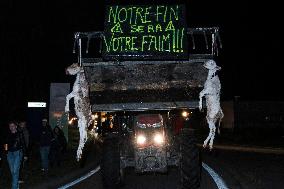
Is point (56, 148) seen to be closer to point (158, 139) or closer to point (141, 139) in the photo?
point (141, 139)

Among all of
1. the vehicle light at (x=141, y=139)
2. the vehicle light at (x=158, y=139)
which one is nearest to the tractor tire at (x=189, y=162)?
the vehicle light at (x=158, y=139)

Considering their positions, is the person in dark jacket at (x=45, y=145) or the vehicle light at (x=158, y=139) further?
the person in dark jacket at (x=45, y=145)

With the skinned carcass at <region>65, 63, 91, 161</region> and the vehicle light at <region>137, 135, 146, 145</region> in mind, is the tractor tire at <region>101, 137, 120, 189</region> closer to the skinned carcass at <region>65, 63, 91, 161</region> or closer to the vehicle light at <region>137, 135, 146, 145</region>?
the vehicle light at <region>137, 135, 146, 145</region>

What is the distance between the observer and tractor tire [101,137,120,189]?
984cm

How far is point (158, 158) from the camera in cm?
971

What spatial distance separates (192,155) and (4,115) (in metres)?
19.8

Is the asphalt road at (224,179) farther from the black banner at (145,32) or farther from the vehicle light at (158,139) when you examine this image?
the black banner at (145,32)

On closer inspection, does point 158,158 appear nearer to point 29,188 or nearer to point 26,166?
point 29,188

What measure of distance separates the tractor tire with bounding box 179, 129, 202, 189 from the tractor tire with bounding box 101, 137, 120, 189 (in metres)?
1.46

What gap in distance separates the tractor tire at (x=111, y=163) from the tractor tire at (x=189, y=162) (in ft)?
4.80

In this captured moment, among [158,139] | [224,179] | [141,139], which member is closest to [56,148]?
[224,179]

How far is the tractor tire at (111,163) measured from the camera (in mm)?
9844

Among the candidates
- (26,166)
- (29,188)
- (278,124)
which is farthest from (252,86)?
(29,188)

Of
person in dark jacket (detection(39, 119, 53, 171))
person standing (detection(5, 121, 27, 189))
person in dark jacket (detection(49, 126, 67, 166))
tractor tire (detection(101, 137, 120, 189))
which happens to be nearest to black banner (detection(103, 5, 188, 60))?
tractor tire (detection(101, 137, 120, 189))
